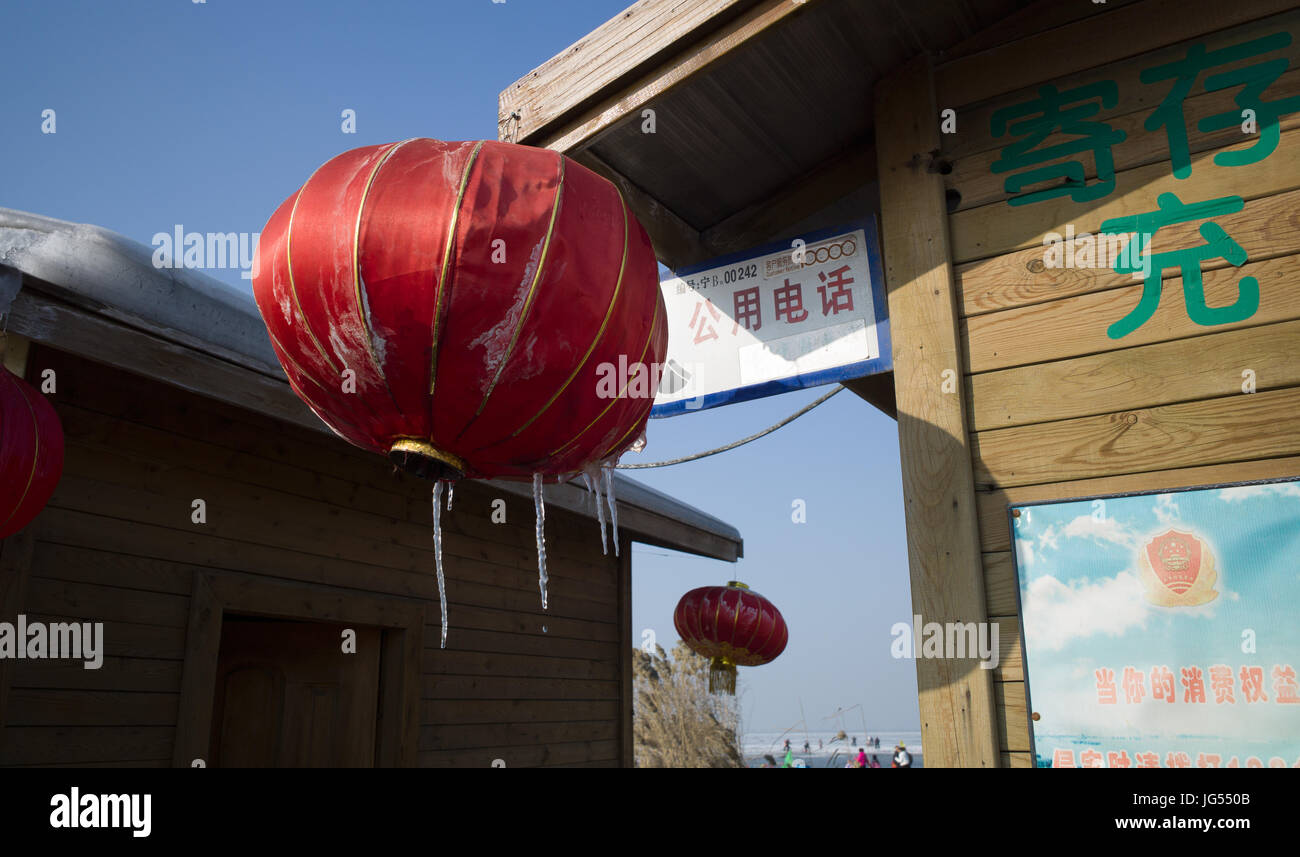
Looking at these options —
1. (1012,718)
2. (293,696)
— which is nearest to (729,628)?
(293,696)

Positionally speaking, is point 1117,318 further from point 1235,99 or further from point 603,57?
point 603,57

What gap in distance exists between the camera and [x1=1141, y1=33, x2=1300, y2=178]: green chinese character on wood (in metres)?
2.28

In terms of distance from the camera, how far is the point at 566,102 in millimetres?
2814

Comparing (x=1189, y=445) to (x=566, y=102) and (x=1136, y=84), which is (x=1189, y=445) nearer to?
(x=1136, y=84)

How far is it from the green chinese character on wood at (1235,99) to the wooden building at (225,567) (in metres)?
3.63

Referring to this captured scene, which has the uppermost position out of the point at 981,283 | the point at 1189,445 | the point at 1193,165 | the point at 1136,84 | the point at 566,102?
the point at 566,102

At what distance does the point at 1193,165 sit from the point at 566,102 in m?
1.81

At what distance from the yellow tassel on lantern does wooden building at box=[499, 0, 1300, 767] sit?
237 inches

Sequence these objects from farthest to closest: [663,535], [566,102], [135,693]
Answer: [663,535] < [135,693] < [566,102]

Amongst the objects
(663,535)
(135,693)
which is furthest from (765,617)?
(135,693)
